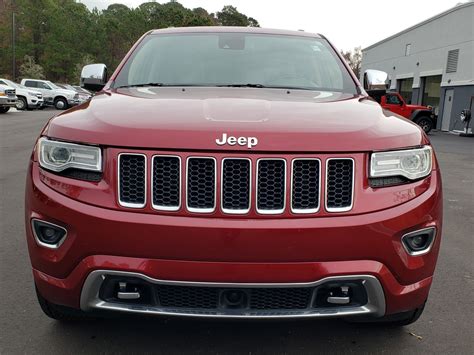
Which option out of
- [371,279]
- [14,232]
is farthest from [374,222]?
[14,232]

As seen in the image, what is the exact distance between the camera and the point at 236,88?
3.00 metres

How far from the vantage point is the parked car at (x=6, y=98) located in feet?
70.3

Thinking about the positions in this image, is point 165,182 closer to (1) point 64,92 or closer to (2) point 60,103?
(1) point 64,92

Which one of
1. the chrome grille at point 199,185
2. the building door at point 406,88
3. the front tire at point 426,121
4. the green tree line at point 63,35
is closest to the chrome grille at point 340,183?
the chrome grille at point 199,185

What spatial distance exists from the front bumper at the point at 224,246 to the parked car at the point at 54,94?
31.3 metres

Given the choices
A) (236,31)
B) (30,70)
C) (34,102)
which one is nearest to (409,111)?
(236,31)

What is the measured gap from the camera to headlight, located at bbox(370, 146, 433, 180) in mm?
2105

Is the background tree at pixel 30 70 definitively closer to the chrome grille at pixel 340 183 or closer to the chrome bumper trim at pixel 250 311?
the chrome bumper trim at pixel 250 311

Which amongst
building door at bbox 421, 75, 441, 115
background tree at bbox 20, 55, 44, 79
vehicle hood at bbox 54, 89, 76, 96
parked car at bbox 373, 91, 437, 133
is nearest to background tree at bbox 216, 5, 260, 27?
background tree at bbox 20, 55, 44, 79

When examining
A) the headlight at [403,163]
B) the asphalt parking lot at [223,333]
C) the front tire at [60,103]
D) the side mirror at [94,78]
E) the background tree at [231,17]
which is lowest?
the front tire at [60,103]

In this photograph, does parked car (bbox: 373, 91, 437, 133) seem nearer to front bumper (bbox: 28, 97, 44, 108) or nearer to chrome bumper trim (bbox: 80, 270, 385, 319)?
front bumper (bbox: 28, 97, 44, 108)

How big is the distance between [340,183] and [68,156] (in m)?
Result: 1.22

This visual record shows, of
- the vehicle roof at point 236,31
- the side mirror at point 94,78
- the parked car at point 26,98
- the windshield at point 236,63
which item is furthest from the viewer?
the parked car at point 26,98

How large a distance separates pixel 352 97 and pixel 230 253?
1.40 metres
